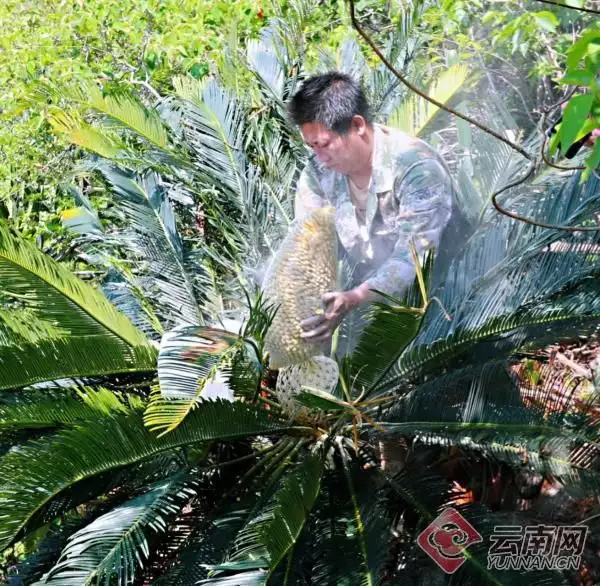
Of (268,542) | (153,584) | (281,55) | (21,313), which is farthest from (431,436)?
(281,55)

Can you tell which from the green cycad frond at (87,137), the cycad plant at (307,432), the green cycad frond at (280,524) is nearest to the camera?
the green cycad frond at (280,524)

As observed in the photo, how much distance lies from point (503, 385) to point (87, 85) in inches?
99.9

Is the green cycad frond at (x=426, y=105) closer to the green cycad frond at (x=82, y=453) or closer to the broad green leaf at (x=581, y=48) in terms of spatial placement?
the green cycad frond at (x=82, y=453)

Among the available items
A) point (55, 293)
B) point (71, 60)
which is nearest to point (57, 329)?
point (55, 293)

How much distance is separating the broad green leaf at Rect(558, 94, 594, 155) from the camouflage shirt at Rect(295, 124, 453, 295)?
4.60 feet

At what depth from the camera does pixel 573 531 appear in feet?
11.3

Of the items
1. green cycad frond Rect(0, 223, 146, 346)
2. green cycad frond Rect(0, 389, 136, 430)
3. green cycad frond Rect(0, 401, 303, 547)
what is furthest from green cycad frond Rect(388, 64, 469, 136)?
green cycad frond Rect(0, 389, 136, 430)

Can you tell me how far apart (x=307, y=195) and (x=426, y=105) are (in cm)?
72

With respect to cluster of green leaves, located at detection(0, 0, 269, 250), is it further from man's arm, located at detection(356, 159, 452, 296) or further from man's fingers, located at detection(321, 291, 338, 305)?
man's fingers, located at detection(321, 291, 338, 305)

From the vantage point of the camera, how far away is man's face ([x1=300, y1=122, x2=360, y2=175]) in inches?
149

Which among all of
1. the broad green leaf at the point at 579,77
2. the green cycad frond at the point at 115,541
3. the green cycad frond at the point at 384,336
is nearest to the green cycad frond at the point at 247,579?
the green cycad frond at the point at 115,541

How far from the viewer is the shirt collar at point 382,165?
12.3ft

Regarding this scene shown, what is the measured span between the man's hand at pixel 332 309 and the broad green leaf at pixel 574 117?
147 cm

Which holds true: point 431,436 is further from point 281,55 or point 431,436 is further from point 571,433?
point 281,55
